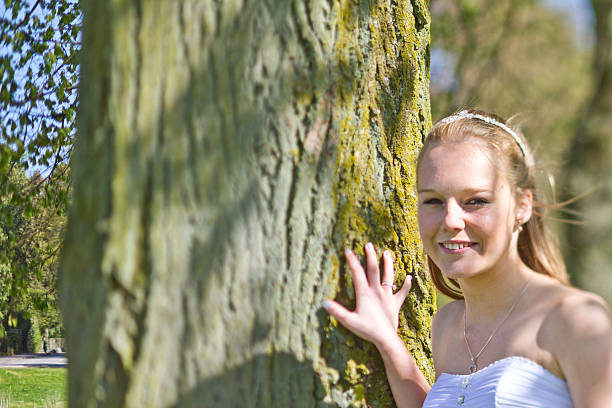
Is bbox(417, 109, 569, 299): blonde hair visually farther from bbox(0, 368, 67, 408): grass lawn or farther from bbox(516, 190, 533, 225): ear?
bbox(0, 368, 67, 408): grass lawn

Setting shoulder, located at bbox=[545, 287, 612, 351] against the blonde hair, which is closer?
shoulder, located at bbox=[545, 287, 612, 351]

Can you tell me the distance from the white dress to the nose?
492 millimetres

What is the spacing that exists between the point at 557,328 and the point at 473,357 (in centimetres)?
42

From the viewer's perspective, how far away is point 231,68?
1.62 metres

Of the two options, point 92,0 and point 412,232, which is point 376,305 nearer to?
point 412,232

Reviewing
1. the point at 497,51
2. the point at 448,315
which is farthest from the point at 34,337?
the point at 497,51

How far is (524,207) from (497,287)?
323 millimetres

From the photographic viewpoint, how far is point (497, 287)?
2301 mm

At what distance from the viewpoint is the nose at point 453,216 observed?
2.12 m

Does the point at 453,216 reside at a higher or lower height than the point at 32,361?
higher

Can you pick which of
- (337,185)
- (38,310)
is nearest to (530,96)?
(38,310)

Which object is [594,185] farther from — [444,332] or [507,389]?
[507,389]

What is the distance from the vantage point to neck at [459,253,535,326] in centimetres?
227

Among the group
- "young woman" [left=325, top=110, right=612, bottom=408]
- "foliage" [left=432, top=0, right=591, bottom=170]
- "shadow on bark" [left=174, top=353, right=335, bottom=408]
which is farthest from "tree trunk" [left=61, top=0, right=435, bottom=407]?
"foliage" [left=432, top=0, right=591, bottom=170]
